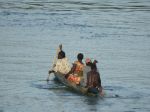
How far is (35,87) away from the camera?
2847 cm

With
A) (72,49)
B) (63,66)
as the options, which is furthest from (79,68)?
(72,49)

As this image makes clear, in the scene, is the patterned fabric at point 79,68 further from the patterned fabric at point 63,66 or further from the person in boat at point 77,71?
the patterned fabric at point 63,66

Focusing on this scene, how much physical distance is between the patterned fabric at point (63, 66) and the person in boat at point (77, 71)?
1.59 meters

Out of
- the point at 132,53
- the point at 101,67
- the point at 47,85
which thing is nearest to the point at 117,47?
the point at 132,53

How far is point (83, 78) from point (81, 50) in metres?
11.8

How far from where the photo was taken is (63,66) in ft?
97.9

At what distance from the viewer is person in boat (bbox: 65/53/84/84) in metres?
27.7

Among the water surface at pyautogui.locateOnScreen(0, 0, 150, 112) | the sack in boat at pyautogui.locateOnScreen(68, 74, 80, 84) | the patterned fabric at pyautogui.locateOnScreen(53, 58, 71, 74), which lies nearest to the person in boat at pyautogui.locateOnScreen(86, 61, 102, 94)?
the water surface at pyautogui.locateOnScreen(0, 0, 150, 112)

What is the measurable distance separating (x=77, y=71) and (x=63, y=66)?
1.96 metres

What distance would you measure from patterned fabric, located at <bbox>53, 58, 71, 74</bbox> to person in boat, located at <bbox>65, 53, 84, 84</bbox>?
1591mm

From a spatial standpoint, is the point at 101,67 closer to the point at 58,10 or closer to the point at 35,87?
the point at 35,87

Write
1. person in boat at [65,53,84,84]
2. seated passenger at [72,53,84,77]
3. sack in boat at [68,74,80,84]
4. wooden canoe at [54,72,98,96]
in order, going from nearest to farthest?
wooden canoe at [54,72,98,96] < sack in boat at [68,74,80,84] < person in boat at [65,53,84,84] < seated passenger at [72,53,84,77]

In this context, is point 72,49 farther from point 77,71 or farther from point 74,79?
point 74,79

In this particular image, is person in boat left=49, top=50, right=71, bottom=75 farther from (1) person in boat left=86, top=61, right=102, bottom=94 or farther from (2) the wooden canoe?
(1) person in boat left=86, top=61, right=102, bottom=94
